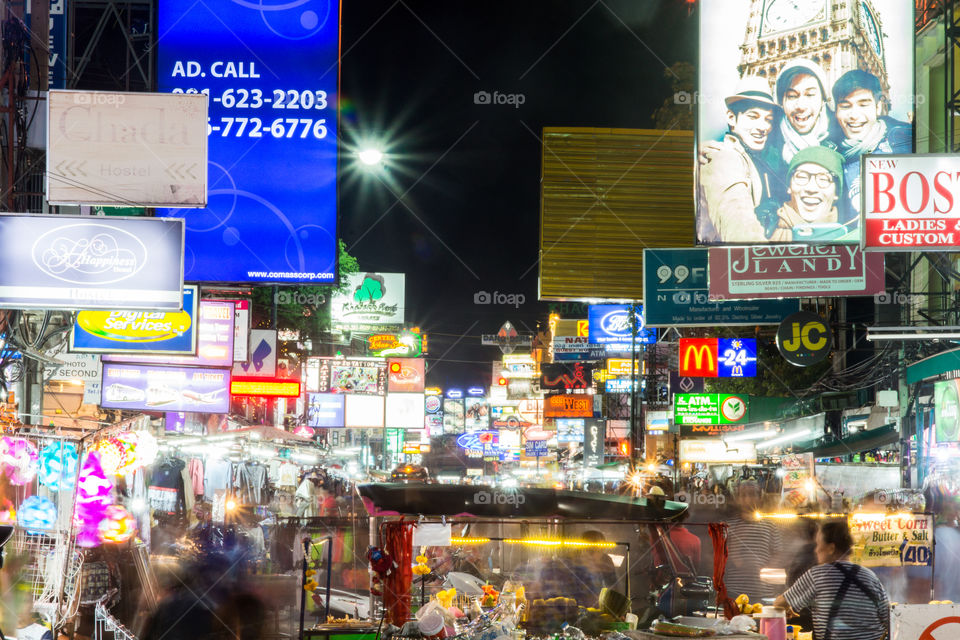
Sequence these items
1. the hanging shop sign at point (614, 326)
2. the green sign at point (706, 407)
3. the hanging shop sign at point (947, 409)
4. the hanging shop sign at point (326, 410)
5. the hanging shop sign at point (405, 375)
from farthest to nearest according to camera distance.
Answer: the hanging shop sign at point (405, 375) < the hanging shop sign at point (326, 410) < the green sign at point (706, 407) < the hanging shop sign at point (614, 326) < the hanging shop sign at point (947, 409)

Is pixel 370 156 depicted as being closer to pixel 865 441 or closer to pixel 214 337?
pixel 214 337

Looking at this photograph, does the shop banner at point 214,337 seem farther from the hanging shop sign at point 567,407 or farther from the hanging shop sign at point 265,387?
the hanging shop sign at point 567,407

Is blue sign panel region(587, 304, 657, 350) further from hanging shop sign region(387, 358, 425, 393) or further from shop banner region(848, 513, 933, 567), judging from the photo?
shop banner region(848, 513, 933, 567)

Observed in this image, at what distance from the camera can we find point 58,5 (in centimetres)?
1514

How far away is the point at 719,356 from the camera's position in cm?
2302

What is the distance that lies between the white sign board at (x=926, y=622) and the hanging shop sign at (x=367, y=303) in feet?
100

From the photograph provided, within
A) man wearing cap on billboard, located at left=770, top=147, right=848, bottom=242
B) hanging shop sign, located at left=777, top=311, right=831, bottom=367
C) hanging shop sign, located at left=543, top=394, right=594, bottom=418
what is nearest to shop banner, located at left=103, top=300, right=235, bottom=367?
man wearing cap on billboard, located at left=770, top=147, right=848, bottom=242

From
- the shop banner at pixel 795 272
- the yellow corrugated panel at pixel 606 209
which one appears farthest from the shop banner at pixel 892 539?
the yellow corrugated panel at pixel 606 209

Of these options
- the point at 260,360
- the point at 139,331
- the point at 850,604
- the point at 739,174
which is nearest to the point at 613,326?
the point at 260,360

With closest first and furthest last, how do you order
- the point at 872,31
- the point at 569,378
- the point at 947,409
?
the point at 872,31, the point at 947,409, the point at 569,378

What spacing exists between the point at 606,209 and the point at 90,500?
1090 cm

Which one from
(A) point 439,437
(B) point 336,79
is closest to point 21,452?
(B) point 336,79

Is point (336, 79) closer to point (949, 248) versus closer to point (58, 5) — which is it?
point (58, 5)

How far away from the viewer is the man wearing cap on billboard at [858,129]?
14.3 m
